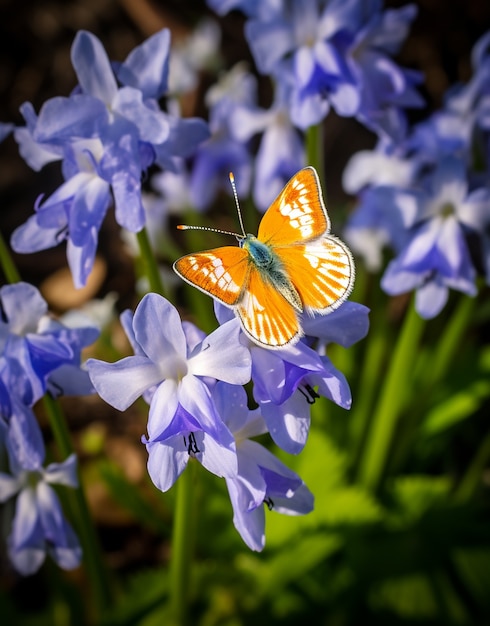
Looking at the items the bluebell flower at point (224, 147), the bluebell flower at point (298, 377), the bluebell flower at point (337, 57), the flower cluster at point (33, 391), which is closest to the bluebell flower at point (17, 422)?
the flower cluster at point (33, 391)

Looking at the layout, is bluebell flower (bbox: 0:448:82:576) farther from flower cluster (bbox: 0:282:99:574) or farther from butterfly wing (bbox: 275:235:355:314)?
butterfly wing (bbox: 275:235:355:314)

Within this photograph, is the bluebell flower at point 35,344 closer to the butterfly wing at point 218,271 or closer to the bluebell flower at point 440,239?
the butterfly wing at point 218,271

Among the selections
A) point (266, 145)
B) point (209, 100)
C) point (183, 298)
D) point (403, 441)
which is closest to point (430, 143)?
point (266, 145)

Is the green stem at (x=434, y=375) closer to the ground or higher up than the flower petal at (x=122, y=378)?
closer to the ground

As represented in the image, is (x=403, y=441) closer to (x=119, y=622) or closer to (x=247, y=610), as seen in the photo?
(x=247, y=610)

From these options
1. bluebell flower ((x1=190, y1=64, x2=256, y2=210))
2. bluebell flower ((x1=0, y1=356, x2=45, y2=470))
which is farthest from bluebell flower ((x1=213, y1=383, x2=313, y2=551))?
bluebell flower ((x1=190, y1=64, x2=256, y2=210))

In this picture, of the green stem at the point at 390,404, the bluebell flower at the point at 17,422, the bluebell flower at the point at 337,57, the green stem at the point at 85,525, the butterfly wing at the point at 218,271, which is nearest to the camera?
the butterfly wing at the point at 218,271
